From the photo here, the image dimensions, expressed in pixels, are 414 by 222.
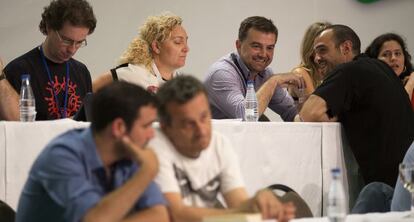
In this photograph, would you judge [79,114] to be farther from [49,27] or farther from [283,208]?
[283,208]

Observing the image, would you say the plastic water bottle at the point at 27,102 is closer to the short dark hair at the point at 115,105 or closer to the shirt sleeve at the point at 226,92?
the shirt sleeve at the point at 226,92

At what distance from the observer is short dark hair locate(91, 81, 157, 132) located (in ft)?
7.00

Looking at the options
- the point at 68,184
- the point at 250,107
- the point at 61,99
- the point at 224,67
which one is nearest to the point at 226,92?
the point at 224,67

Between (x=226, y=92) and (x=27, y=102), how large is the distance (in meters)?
1.53

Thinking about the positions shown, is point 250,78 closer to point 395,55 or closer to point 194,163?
point 395,55

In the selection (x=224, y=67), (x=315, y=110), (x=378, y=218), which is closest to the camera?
(x=378, y=218)

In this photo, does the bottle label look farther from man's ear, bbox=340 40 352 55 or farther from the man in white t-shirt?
the man in white t-shirt

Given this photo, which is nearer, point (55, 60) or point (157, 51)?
point (55, 60)

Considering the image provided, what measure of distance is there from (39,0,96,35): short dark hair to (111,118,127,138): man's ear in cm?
216

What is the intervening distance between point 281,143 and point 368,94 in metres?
0.63

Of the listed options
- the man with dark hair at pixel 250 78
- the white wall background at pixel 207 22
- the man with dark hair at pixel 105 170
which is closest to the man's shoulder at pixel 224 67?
the man with dark hair at pixel 250 78

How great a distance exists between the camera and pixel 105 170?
2.20 m

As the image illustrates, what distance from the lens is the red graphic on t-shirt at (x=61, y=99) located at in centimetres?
422

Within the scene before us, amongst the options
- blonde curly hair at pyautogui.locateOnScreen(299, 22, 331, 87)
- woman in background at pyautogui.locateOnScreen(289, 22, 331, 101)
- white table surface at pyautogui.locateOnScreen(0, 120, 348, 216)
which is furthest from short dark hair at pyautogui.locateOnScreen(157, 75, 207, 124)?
blonde curly hair at pyautogui.locateOnScreen(299, 22, 331, 87)
